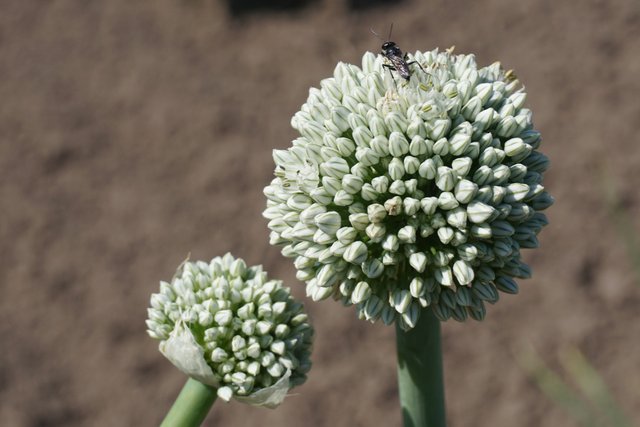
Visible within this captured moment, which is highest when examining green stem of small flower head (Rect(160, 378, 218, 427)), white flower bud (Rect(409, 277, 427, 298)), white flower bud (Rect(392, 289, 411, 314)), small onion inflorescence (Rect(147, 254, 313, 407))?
white flower bud (Rect(409, 277, 427, 298))

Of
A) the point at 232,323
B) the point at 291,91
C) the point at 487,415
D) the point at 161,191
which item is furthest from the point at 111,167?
the point at 232,323

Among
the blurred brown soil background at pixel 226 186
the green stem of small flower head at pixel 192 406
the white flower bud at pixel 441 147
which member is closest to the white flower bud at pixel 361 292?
the white flower bud at pixel 441 147

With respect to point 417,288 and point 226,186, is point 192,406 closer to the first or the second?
point 417,288

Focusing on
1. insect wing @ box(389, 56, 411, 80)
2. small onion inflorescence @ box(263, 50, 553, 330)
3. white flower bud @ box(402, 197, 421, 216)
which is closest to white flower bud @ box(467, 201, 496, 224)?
small onion inflorescence @ box(263, 50, 553, 330)

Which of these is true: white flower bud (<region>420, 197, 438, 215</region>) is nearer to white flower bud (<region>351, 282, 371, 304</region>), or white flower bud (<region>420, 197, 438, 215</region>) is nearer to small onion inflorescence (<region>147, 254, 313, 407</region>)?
white flower bud (<region>351, 282, 371, 304</region>)

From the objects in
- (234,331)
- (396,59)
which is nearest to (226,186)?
(234,331)

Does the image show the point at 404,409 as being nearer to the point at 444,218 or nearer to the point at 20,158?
the point at 444,218
